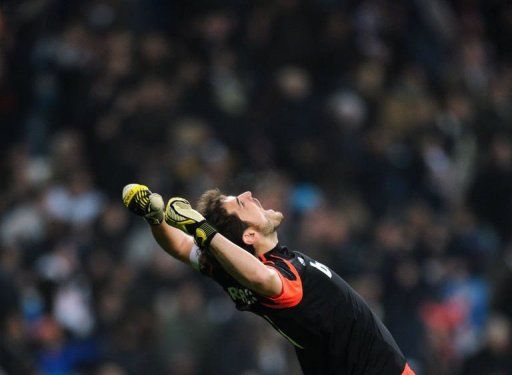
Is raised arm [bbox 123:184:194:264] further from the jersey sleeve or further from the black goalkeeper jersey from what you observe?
the jersey sleeve

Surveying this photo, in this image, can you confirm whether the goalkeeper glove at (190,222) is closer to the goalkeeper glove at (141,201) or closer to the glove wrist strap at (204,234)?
the glove wrist strap at (204,234)

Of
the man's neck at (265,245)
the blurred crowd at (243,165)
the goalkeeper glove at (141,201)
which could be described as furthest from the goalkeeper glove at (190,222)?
the blurred crowd at (243,165)

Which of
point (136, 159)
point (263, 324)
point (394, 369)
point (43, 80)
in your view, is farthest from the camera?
point (43, 80)

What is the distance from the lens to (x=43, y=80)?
11.4 meters

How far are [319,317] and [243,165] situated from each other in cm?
524

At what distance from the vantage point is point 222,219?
17.8ft

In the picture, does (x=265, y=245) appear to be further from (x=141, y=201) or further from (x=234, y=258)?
(x=141, y=201)

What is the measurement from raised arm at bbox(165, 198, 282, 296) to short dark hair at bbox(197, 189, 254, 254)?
33cm

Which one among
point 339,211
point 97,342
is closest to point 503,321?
point 339,211

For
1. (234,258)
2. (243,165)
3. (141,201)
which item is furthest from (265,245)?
(243,165)

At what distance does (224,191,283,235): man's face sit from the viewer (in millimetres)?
5391

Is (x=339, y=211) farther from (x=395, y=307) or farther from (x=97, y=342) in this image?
(x=97, y=342)

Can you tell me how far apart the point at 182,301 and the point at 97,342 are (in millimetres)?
791

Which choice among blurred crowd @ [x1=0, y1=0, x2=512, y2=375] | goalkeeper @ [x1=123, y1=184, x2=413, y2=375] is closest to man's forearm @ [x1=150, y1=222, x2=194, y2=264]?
goalkeeper @ [x1=123, y1=184, x2=413, y2=375]
